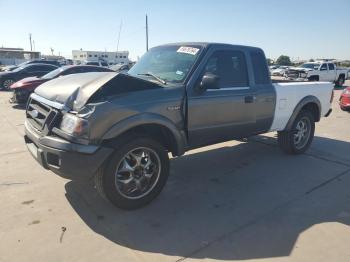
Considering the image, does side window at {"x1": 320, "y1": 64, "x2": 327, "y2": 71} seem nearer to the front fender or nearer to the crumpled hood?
the front fender

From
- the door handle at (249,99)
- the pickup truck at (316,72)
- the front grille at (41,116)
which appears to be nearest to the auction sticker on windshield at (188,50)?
the door handle at (249,99)

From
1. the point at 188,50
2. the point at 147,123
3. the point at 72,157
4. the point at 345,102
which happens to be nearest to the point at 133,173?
the point at 147,123

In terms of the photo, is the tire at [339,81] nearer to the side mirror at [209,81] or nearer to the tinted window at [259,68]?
the tinted window at [259,68]

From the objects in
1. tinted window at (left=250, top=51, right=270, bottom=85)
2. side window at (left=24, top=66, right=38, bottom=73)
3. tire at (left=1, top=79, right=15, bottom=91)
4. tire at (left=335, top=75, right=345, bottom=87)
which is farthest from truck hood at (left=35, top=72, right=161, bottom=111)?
tire at (left=335, top=75, right=345, bottom=87)

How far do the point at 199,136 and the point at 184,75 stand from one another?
831 millimetres

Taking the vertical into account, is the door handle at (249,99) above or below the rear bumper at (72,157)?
above

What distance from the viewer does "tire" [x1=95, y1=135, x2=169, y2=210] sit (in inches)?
140

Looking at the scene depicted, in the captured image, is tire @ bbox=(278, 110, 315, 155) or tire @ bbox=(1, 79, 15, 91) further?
tire @ bbox=(1, 79, 15, 91)

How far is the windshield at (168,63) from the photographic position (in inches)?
171

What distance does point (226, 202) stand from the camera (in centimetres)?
407

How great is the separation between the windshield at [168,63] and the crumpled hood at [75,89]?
87 cm

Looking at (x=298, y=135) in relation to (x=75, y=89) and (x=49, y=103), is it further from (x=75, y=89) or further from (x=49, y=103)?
(x=49, y=103)

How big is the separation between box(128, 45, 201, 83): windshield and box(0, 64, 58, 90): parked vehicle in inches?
494

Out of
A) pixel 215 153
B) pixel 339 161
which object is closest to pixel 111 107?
pixel 215 153
